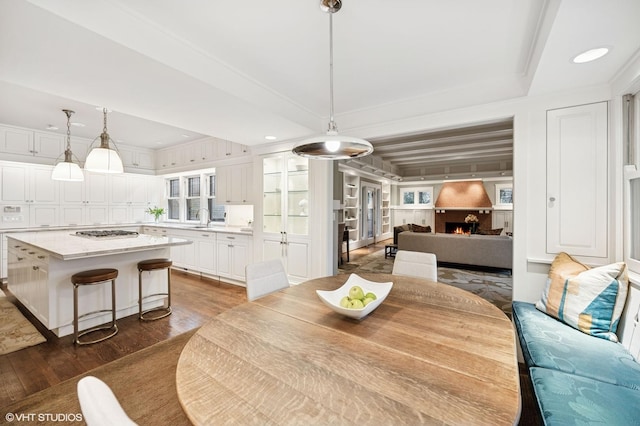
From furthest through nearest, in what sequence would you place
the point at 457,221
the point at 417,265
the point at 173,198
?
the point at 457,221
the point at 173,198
the point at 417,265

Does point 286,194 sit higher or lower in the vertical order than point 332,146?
lower

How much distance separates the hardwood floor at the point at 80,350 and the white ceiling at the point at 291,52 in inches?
90.2

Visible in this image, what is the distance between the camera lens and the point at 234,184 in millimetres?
5004

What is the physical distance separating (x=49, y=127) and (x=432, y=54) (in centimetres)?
628

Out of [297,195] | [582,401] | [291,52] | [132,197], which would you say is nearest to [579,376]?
[582,401]

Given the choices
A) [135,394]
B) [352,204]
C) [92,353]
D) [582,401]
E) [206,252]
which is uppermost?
[352,204]

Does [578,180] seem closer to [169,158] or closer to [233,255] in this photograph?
[233,255]

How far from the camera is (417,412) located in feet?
2.46

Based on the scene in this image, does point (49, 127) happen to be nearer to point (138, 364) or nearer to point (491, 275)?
point (138, 364)

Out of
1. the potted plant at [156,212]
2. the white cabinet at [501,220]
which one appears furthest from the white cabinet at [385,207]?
the potted plant at [156,212]

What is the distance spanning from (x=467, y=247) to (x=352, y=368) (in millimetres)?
5418

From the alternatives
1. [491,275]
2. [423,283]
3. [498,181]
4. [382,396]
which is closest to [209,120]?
[423,283]

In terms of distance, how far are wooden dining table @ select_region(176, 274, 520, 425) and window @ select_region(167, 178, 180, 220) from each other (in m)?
6.11

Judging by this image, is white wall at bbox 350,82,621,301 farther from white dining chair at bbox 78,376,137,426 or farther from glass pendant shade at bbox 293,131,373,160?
white dining chair at bbox 78,376,137,426
